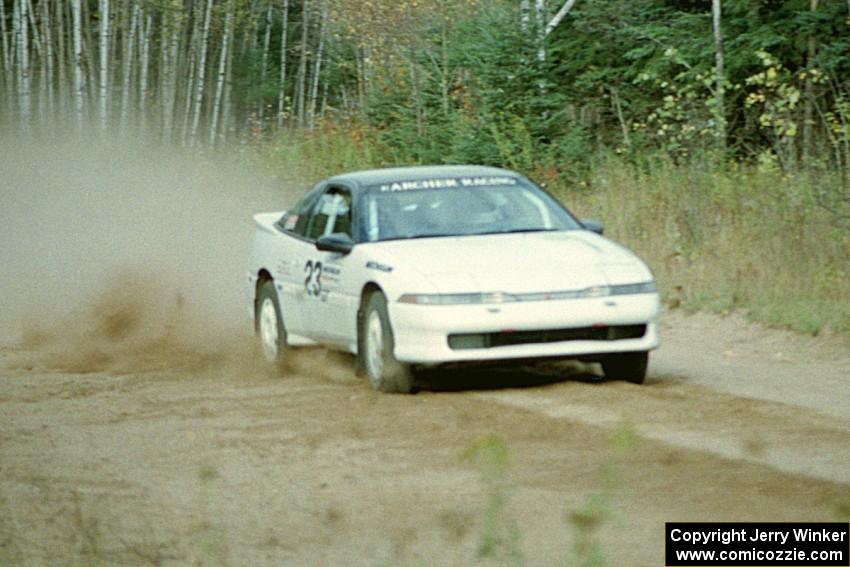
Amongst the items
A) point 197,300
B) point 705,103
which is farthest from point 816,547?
point 705,103

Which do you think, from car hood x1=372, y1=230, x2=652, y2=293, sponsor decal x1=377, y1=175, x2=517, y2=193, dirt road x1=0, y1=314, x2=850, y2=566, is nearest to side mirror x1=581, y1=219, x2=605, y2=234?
car hood x1=372, y1=230, x2=652, y2=293

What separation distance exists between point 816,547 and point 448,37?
2261cm

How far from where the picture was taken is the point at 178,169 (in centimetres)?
3969

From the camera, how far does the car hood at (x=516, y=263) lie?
453 inches

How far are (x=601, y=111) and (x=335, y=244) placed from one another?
15.2 metres

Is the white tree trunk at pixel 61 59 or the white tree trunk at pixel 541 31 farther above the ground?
the white tree trunk at pixel 541 31

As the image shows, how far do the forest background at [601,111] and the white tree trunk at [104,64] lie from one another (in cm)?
5

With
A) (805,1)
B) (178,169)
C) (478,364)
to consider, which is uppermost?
(805,1)

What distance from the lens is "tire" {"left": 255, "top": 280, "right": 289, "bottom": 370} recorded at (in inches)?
552

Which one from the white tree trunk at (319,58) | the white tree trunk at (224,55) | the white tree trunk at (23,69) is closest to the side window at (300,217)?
the white tree trunk at (23,69)

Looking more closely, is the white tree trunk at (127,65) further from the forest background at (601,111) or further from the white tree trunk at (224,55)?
the white tree trunk at (224,55)

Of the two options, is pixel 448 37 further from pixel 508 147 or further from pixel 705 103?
pixel 705 103

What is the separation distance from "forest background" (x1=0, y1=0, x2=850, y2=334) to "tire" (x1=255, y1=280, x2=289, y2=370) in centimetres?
377

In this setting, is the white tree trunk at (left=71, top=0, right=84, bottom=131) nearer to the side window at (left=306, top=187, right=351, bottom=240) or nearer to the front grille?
the side window at (left=306, top=187, right=351, bottom=240)
